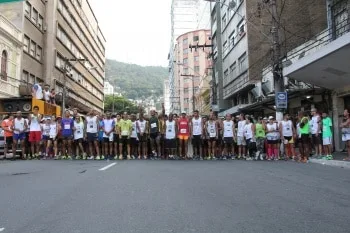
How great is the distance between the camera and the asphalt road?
4.46 metres

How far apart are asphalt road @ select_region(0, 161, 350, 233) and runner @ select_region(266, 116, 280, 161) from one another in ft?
23.4

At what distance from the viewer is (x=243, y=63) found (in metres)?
34.4

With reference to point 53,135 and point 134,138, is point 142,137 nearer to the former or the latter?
point 134,138

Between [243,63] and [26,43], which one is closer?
[243,63]

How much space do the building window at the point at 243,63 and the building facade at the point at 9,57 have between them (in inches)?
710

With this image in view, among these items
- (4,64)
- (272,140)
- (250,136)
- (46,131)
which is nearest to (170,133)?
(250,136)

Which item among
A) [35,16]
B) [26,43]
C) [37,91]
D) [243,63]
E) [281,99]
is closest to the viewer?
[37,91]

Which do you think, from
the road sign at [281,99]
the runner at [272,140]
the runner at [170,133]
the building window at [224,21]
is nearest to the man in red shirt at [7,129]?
the runner at [170,133]

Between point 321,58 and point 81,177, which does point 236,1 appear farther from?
point 81,177

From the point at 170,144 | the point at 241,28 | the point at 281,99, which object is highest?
the point at 241,28

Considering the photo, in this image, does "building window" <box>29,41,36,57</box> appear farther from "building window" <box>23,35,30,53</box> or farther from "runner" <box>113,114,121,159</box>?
"runner" <box>113,114,121,159</box>

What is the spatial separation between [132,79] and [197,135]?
272 feet

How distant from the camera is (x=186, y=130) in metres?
15.9

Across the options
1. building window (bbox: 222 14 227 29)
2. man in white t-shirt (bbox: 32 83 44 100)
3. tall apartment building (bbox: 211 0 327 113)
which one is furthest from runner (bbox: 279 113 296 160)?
building window (bbox: 222 14 227 29)
